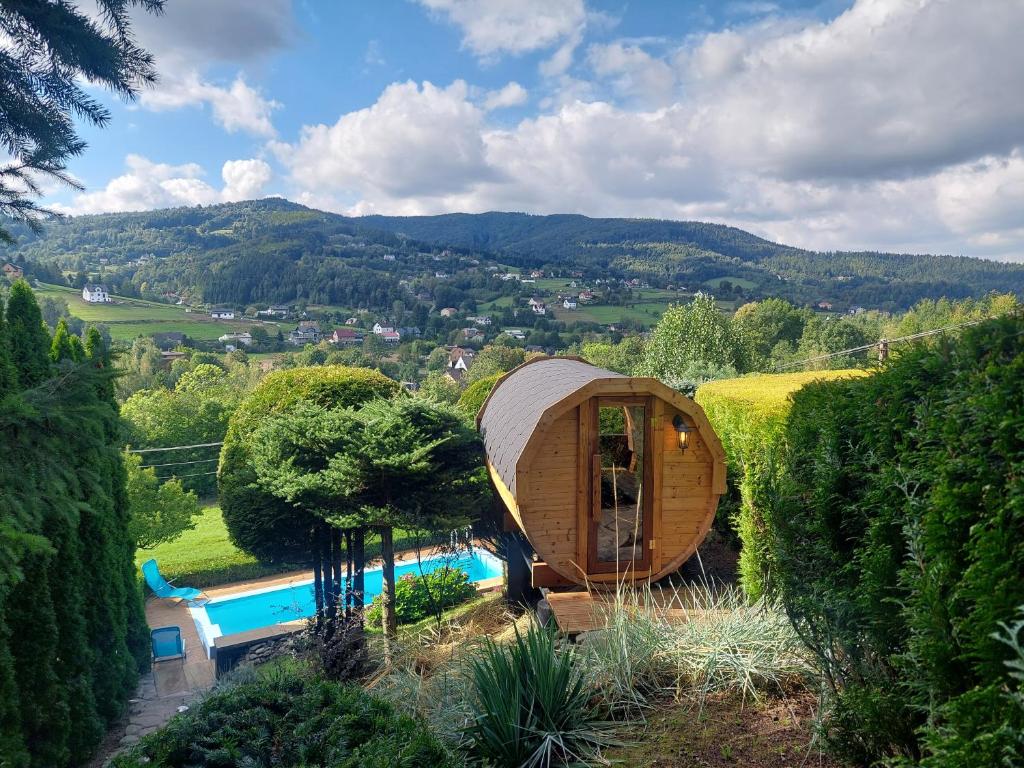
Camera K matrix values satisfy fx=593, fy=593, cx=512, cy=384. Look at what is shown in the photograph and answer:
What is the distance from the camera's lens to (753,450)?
532 centimetres

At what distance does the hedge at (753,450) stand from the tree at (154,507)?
12.5 metres

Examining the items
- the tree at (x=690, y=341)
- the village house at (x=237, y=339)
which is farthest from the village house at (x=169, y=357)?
the tree at (x=690, y=341)

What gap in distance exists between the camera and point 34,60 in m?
5.57

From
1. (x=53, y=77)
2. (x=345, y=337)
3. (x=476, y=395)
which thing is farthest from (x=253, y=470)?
(x=345, y=337)

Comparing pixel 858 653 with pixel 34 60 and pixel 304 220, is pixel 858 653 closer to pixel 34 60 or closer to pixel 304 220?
pixel 34 60

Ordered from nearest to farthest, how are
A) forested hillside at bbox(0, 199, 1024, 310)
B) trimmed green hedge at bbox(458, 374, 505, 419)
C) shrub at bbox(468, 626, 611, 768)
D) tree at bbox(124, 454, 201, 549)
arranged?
shrub at bbox(468, 626, 611, 768) < trimmed green hedge at bbox(458, 374, 505, 419) < tree at bbox(124, 454, 201, 549) < forested hillside at bbox(0, 199, 1024, 310)

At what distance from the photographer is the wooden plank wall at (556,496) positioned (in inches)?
239

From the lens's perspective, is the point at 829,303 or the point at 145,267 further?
the point at 145,267

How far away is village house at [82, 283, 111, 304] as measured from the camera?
185 ft

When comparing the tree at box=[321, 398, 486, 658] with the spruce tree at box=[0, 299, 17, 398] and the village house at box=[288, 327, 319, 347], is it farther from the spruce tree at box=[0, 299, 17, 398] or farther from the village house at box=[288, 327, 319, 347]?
the village house at box=[288, 327, 319, 347]

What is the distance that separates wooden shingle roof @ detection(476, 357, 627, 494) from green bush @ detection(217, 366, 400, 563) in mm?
1805

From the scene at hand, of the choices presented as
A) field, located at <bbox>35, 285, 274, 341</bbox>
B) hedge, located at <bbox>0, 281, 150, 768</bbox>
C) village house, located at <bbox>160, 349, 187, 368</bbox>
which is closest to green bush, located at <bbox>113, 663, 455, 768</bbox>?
hedge, located at <bbox>0, 281, 150, 768</bbox>

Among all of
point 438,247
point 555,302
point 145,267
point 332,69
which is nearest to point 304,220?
point 438,247

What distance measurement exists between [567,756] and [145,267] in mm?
84110
